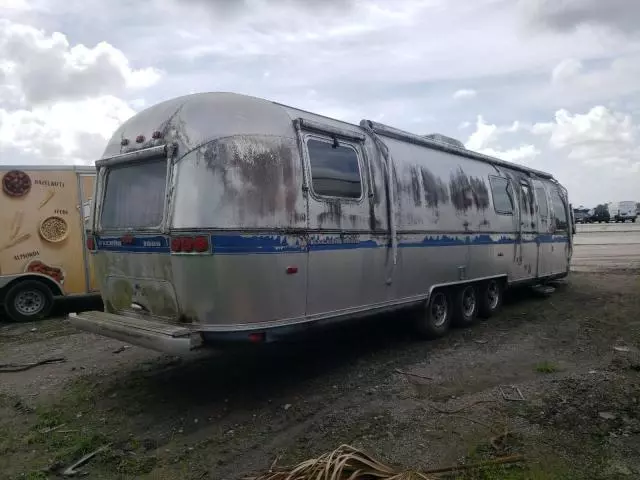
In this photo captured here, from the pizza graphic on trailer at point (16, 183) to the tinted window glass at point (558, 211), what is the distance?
11.0 m

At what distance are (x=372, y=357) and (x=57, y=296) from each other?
6501 millimetres

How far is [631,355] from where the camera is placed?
7.02 metres

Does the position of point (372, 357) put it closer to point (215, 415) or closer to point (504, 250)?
point (215, 415)

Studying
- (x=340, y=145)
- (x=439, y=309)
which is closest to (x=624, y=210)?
(x=439, y=309)

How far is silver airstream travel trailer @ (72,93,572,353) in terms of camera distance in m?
5.10

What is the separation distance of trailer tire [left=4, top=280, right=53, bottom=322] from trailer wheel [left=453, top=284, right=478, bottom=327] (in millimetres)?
7439

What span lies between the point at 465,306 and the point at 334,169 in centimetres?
421

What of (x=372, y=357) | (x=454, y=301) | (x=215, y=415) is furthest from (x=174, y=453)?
(x=454, y=301)

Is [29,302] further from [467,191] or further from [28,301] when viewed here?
[467,191]

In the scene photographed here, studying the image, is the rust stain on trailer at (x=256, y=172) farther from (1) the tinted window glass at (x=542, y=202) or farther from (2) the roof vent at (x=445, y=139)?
(1) the tinted window glass at (x=542, y=202)

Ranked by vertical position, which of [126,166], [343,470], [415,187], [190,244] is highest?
[126,166]

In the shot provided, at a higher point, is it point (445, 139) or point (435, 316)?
point (445, 139)

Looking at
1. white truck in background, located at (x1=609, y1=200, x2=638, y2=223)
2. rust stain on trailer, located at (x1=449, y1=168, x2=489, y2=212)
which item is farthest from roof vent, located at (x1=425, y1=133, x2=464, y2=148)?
white truck in background, located at (x1=609, y1=200, x2=638, y2=223)

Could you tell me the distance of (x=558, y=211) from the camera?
12.7m
